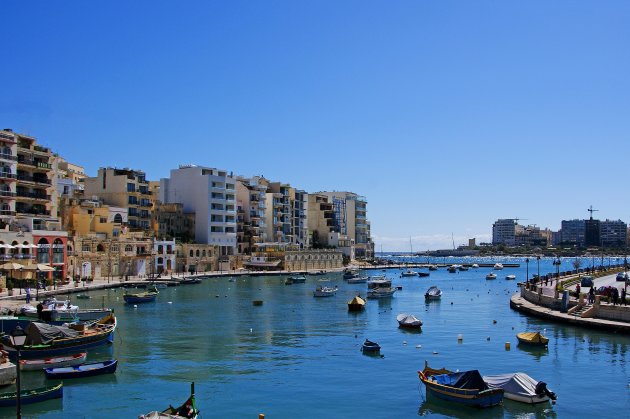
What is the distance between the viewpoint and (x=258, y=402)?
104 feet

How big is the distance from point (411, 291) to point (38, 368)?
7614cm

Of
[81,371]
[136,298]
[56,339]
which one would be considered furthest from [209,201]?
[81,371]

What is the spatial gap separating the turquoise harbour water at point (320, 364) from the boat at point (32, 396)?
1.22 ft

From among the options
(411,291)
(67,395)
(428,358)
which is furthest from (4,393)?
(411,291)

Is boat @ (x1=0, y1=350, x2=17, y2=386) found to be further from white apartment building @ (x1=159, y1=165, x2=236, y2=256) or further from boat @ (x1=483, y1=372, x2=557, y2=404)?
white apartment building @ (x1=159, y1=165, x2=236, y2=256)

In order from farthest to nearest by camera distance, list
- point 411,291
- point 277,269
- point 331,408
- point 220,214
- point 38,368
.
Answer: point 277,269 → point 220,214 → point 411,291 → point 38,368 → point 331,408

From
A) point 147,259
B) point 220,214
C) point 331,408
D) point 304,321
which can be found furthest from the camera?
point 220,214

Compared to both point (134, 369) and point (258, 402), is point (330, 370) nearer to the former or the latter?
point (258, 402)

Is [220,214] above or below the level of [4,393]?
above

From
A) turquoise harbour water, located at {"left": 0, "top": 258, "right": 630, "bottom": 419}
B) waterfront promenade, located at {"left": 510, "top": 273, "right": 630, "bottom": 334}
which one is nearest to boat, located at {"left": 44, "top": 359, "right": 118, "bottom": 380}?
turquoise harbour water, located at {"left": 0, "top": 258, "right": 630, "bottom": 419}

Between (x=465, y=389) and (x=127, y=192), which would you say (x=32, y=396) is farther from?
(x=127, y=192)

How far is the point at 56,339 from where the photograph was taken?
40.5 metres

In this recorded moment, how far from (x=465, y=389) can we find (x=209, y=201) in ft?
360

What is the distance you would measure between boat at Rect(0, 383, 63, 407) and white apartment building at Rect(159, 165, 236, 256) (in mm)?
105199
